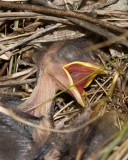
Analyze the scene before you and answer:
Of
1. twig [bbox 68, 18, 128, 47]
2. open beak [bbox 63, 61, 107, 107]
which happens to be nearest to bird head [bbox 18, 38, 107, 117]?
open beak [bbox 63, 61, 107, 107]

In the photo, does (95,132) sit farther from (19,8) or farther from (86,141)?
(19,8)

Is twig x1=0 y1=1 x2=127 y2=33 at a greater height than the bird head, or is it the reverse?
twig x1=0 y1=1 x2=127 y2=33

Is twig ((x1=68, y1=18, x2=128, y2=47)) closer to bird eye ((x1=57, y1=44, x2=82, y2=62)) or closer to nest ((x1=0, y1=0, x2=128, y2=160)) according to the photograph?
nest ((x1=0, y1=0, x2=128, y2=160))

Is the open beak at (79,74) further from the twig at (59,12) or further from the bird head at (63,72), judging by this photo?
the twig at (59,12)

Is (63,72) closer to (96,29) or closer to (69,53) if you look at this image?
(69,53)

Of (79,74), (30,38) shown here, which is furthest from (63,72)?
(30,38)

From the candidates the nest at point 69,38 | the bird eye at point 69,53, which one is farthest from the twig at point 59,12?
the bird eye at point 69,53
